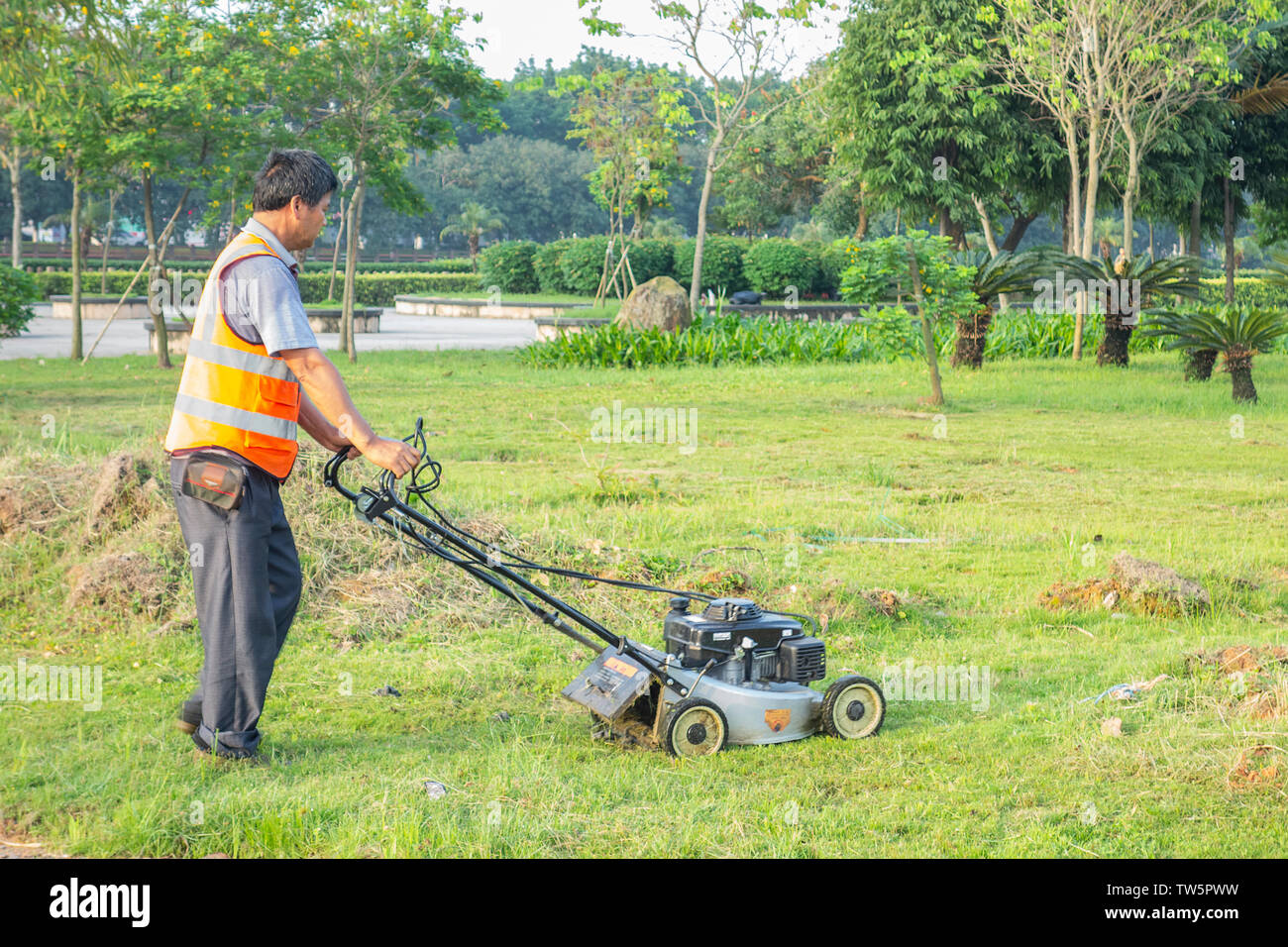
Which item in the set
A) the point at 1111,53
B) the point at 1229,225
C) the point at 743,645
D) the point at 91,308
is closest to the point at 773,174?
the point at 1229,225

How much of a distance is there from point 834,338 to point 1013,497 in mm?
11139

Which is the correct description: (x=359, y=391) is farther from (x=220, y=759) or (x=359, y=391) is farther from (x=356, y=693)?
(x=220, y=759)

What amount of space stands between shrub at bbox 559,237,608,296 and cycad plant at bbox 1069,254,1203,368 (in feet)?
73.0

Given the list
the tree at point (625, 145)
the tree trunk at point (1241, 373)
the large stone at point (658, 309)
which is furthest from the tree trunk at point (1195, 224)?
the tree trunk at point (1241, 373)

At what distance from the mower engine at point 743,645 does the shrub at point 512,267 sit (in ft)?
133

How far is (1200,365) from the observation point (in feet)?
56.7

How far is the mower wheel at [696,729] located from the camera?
4.36 m

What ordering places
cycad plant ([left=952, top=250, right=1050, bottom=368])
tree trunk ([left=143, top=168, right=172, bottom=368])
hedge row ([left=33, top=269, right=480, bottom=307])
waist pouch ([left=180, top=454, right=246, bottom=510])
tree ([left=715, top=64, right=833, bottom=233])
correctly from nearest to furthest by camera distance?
1. waist pouch ([left=180, top=454, right=246, bottom=510])
2. cycad plant ([left=952, top=250, right=1050, bottom=368])
3. tree trunk ([left=143, top=168, right=172, bottom=368])
4. hedge row ([left=33, top=269, right=480, bottom=307])
5. tree ([left=715, top=64, right=833, bottom=233])

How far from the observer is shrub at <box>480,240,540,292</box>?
1750 inches

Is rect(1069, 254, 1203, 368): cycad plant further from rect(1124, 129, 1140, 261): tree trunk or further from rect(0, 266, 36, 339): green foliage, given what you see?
rect(0, 266, 36, 339): green foliage

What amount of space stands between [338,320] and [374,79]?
947cm

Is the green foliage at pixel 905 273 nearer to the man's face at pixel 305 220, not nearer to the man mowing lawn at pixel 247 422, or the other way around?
the man's face at pixel 305 220

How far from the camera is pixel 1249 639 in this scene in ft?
19.3

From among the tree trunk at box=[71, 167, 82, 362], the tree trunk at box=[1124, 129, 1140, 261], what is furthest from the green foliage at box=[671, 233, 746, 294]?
the tree trunk at box=[71, 167, 82, 362]
